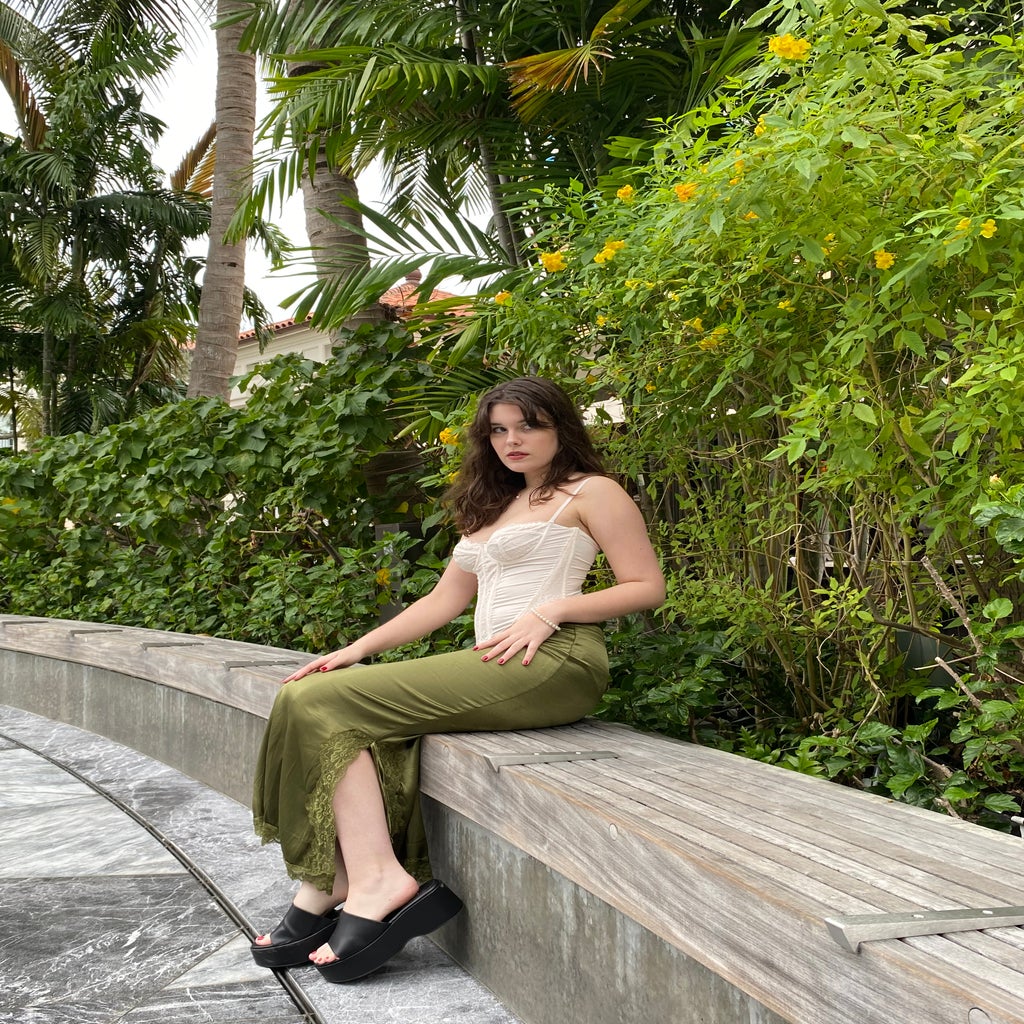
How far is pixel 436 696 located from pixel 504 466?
2.52ft

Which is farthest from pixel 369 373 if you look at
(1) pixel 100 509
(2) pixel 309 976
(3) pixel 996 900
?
(3) pixel 996 900

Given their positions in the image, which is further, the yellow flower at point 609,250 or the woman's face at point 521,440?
the woman's face at point 521,440

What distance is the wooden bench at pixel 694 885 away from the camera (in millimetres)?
1245

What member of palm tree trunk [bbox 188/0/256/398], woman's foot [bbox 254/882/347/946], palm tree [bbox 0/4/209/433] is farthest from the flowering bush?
palm tree [bbox 0/4/209/433]

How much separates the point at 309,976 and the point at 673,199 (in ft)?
6.33

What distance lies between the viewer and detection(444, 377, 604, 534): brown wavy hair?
111 inches

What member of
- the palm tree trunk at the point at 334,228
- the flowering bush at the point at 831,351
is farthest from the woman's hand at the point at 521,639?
the palm tree trunk at the point at 334,228

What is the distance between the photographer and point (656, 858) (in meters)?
1.64

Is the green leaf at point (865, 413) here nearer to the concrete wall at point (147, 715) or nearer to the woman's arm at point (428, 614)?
the woman's arm at point (428, 614)

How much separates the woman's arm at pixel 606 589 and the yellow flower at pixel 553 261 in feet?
2.11

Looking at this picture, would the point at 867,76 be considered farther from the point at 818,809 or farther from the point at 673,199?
the point at 818,809

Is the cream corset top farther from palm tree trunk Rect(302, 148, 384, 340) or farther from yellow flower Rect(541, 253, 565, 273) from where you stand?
palm tree trunk Rect(302, 148, 384, 340)

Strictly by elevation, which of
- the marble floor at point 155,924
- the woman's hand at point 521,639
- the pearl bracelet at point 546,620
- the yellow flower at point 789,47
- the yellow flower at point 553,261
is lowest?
the marble floor at point 155,924

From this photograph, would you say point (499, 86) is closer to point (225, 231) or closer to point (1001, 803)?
point (1001, 803)
